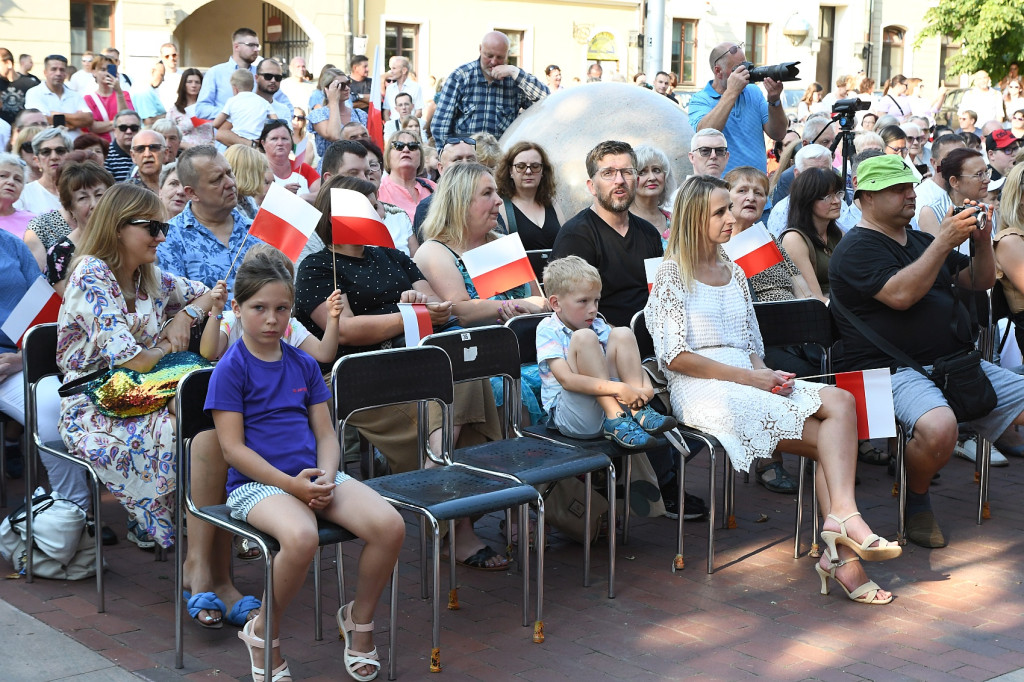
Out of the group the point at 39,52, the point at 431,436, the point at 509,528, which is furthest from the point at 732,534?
the point at 39,52

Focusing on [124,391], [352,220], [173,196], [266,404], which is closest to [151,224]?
[124,391]

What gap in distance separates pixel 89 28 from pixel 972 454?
20.4m

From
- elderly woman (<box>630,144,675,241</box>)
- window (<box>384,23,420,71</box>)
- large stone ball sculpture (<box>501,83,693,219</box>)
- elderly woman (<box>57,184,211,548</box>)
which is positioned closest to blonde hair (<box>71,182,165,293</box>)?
elderly woman (<box>57,184,211,548</box>)

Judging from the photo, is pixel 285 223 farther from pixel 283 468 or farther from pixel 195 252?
pixel 283 468

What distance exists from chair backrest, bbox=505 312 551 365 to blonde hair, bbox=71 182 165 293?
5.84 ft

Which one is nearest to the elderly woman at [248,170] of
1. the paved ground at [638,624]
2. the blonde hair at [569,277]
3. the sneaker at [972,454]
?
the blonde hair at [569,277]

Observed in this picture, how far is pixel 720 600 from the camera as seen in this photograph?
15.9 ft

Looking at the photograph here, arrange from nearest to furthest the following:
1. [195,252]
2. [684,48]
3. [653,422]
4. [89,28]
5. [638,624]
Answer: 1. [638,624]
2. [653,422]
3. [195,252]
4. [89,28]
5. [684,48]

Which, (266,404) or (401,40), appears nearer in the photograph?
(266,404)

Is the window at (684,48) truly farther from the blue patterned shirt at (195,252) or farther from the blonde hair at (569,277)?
the blonde hair at (569,277)

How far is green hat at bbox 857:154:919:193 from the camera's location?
5.61m

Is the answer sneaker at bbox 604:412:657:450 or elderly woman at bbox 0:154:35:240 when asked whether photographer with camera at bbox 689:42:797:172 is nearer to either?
sneaker at bbox 604:412:657:450

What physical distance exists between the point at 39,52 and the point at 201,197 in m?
18.2

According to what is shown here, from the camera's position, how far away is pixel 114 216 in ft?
15.8
